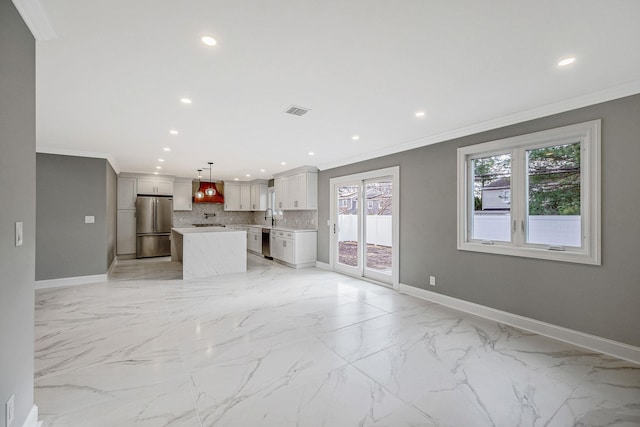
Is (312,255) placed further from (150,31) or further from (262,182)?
(150,31)

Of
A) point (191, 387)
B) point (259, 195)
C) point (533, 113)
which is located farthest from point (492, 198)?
point (259, 195)

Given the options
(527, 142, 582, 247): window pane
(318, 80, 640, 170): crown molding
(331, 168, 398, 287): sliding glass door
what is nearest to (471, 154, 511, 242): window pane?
(527, 142, 582, 247): window pane

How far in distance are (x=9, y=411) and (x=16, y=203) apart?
1.03 metres

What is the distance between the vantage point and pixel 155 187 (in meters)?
8.03

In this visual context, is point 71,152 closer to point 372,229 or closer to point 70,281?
point 70,281

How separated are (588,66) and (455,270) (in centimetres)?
257

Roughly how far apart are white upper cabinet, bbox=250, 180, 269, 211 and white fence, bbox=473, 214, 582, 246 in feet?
22.6

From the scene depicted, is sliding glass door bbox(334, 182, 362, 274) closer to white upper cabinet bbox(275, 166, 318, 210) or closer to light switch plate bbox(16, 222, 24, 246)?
white upper cabinet bbox(275, 166, 318, 210)

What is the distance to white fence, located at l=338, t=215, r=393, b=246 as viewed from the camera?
5090 mm

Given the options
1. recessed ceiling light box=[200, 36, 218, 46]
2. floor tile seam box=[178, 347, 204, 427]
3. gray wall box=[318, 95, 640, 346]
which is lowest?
floor tile seam box=[178, 347, 204, 427]

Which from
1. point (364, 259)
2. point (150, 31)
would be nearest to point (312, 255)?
point (364, 259)

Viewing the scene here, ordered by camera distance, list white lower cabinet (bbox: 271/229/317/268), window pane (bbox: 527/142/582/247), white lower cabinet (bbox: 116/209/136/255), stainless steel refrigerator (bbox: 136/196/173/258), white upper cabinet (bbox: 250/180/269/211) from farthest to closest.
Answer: white upper cabinet (bbox: 250/180/269/211), stainless steel refrigerator (bbox: 136/196/173/258), white lower cabinet (bbox: 116/209/136/255), white lower cabinet (bbox: 271/229/317/268), window pane (bbox: 527/142/582/247)

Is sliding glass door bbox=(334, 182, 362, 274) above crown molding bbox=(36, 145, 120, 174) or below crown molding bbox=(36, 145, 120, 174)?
below

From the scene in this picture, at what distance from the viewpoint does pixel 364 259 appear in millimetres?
5625
